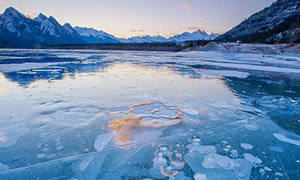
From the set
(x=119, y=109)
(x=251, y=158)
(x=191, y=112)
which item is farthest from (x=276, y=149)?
(x=119, y=109)

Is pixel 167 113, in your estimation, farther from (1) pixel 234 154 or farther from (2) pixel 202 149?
(1) pixel 234 154

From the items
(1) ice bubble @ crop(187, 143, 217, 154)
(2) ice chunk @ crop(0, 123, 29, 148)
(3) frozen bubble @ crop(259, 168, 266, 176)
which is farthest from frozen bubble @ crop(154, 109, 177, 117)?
(2) ice chunk @ crop(0, 123, 29, 148)

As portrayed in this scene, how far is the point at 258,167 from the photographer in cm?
225

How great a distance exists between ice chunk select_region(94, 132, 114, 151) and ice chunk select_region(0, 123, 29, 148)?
1.37 meters

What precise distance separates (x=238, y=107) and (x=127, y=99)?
3141 millimetres

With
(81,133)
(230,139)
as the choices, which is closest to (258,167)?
(230,139)

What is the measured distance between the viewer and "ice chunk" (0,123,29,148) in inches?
110

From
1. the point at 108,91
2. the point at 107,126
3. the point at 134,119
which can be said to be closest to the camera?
the point at 107,126

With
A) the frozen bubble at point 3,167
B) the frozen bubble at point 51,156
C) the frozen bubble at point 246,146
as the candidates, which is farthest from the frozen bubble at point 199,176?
the frozen bubble at point 3,167

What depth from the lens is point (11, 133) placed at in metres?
3.07

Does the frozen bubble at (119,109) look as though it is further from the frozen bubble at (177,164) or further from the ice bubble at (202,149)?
the frozen bubble at (177,164)

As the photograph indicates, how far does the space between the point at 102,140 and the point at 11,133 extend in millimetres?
1725

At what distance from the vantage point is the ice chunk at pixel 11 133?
2790 mm

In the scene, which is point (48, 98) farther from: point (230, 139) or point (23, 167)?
point (230, 139)
